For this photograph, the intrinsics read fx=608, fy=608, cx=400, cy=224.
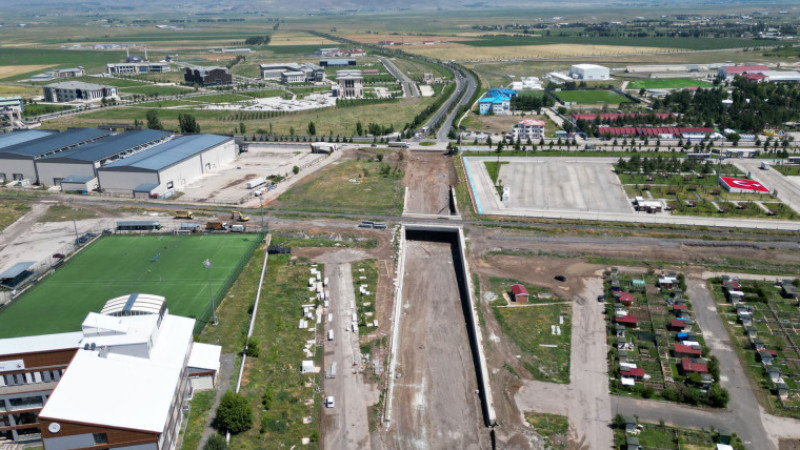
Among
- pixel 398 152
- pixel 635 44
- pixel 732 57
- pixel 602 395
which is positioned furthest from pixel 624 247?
pixel 635 44

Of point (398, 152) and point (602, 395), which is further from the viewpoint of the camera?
point (398, 152)

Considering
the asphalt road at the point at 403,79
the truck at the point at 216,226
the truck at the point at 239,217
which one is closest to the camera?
the truck at the point at 216,226

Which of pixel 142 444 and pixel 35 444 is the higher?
pixel 142 444

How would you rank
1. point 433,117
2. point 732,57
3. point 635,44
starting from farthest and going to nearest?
point 635,44 < point 732,57 < point 433,117

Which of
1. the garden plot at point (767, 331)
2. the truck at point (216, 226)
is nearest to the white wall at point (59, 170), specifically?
the truck at point (216, 226)

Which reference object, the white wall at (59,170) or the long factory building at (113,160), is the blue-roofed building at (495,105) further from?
the white wall at (59,170)

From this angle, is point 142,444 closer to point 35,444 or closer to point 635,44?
point 35,444

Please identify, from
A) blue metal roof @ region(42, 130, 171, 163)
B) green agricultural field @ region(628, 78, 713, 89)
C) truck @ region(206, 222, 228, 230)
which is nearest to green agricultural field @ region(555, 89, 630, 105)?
green agricultural field @ region(628, 78, 713, 89)
